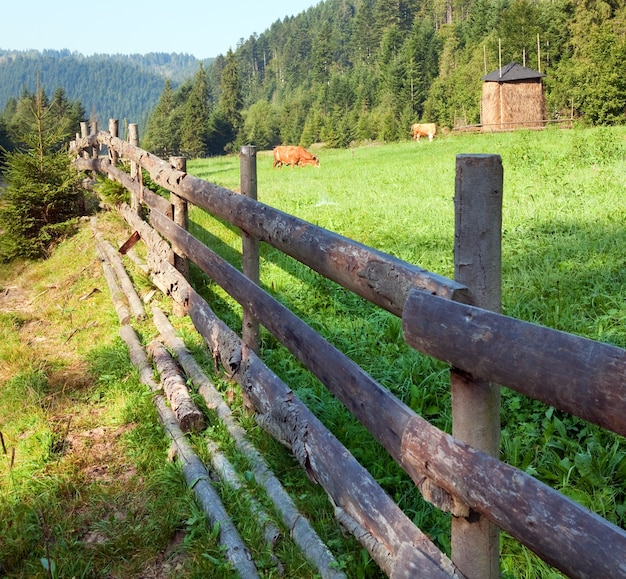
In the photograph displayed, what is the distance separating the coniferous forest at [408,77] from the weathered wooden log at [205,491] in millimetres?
17343

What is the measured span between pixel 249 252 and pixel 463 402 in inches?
103

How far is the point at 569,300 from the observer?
5191 millimetres

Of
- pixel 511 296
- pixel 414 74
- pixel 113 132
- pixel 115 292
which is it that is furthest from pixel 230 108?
pixel 511 296

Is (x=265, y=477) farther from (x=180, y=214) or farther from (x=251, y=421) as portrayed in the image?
(x=180, y=214)

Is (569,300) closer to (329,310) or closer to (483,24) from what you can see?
(329,310)

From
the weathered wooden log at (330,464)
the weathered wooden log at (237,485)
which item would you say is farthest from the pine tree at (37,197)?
the weathered wooden log at (237,485)

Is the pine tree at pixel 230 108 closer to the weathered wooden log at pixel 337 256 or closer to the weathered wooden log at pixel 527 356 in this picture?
the weathered wooden log at pixel 337 256

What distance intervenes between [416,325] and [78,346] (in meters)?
5.11

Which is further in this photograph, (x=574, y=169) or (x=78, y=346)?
(x=574, y=169)

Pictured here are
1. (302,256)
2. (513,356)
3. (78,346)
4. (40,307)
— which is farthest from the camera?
(40,307)

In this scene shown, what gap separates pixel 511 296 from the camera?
545 centimetres

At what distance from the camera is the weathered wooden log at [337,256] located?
2.30 meters

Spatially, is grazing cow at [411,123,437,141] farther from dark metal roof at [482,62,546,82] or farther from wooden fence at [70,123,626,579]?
wooden fence at [70,123,626,579]

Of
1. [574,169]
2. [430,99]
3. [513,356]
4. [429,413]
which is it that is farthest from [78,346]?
[430,99]
